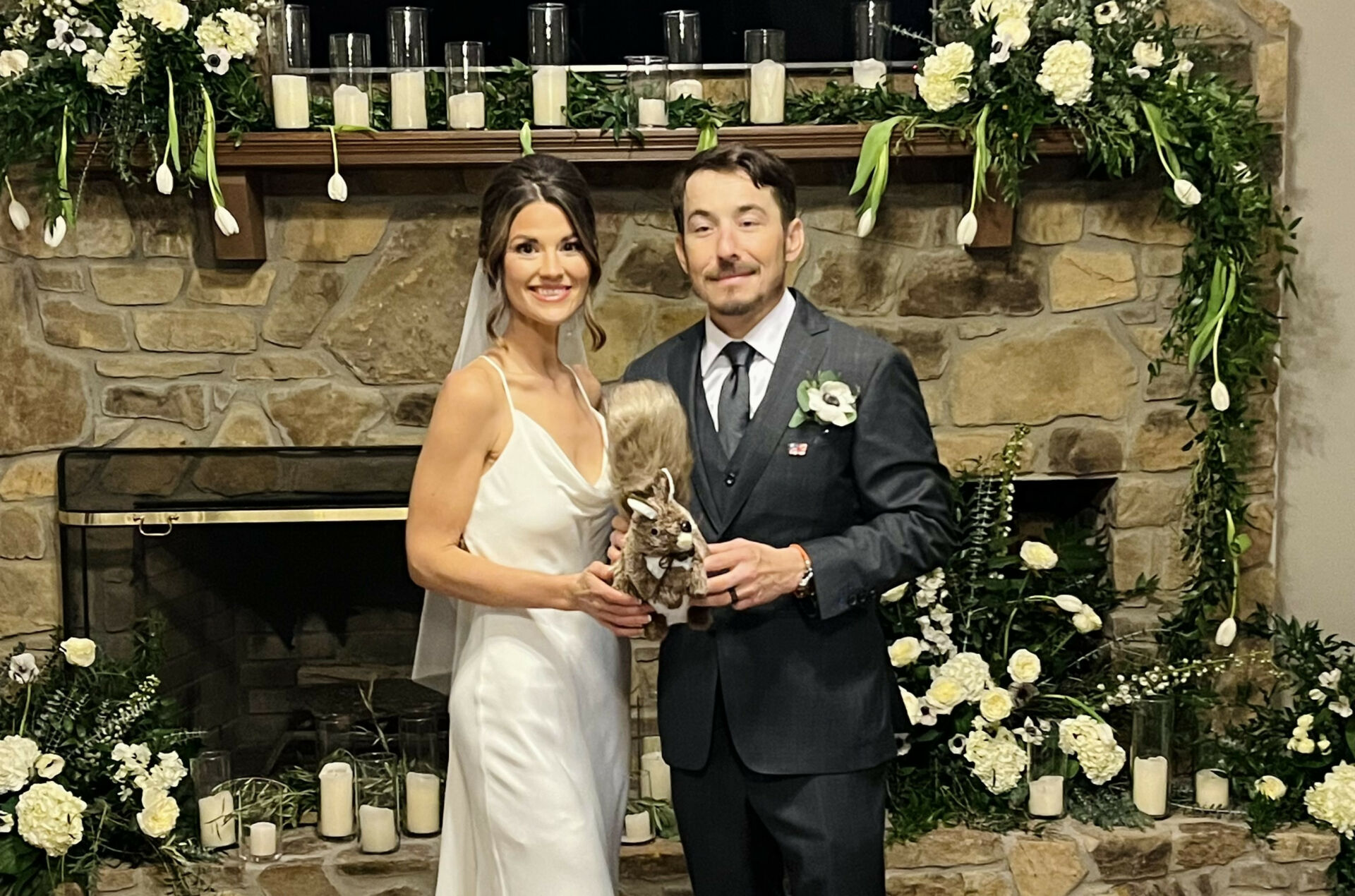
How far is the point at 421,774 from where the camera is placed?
3.33m

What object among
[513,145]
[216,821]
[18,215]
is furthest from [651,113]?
[216,821]

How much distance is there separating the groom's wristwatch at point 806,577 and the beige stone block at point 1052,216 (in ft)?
5.11

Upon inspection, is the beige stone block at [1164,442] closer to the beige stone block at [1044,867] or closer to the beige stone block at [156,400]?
the beige stone block at [1044,867]

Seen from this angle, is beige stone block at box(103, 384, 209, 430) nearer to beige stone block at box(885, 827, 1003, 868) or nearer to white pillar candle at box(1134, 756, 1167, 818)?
beige stone block at box(885, 827, 1003, 868)

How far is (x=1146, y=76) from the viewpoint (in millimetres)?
3229

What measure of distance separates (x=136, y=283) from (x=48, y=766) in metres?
1.08

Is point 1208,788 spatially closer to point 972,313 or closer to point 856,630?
point 972,313

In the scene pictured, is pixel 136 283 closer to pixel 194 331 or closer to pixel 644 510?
pixel 194 331

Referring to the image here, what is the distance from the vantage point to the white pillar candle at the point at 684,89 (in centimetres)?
335

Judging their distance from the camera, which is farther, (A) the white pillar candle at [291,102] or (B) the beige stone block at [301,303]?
(B) the beige stone block at [301,303]

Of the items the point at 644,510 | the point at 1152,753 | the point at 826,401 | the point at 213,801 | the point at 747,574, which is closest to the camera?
the point at 644,510

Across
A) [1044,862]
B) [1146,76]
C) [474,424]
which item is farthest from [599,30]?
[1044,862]

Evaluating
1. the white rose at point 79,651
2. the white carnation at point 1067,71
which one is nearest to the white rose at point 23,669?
the white rose at point 79,651

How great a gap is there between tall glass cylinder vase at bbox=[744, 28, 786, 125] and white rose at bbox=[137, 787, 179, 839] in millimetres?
1924
